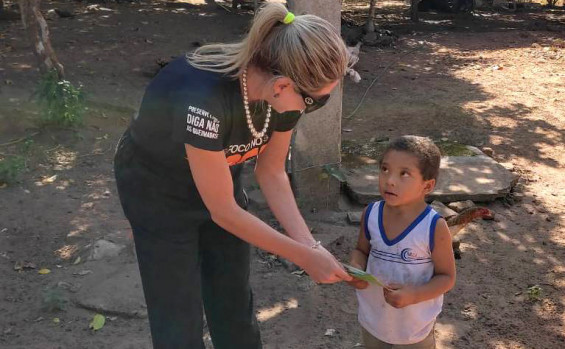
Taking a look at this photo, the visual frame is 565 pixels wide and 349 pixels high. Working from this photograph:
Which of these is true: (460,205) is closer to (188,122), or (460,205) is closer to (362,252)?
(362,252)

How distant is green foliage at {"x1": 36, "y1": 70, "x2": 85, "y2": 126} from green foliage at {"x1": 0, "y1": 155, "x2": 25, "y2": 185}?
0.73 metres

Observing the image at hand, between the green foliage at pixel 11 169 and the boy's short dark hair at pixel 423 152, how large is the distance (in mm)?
3686

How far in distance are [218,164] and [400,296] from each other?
72cm

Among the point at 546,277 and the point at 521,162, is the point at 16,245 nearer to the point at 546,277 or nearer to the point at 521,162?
the point at 546,277

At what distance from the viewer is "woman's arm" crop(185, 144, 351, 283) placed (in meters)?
1.94

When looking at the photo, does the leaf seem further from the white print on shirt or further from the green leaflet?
the white print on shirt

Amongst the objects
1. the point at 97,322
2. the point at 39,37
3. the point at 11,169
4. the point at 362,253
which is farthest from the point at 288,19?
the point at 39,37

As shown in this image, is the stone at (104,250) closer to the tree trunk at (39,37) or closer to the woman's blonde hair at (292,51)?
the woman's blonde hair at (292,51)

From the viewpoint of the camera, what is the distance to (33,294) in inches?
149

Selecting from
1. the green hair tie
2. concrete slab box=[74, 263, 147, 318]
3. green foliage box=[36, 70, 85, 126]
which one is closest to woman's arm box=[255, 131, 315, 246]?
the green hair tie

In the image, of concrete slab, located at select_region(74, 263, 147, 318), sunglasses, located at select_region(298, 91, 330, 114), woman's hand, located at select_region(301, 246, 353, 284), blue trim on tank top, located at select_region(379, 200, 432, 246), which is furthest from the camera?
concrete slab, located at select_region(74, 263, 147, 318)

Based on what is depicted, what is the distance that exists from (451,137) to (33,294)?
4110 mm

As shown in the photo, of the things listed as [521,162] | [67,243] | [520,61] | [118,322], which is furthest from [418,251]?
[520,61]

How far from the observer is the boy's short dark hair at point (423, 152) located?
7.42 feet
